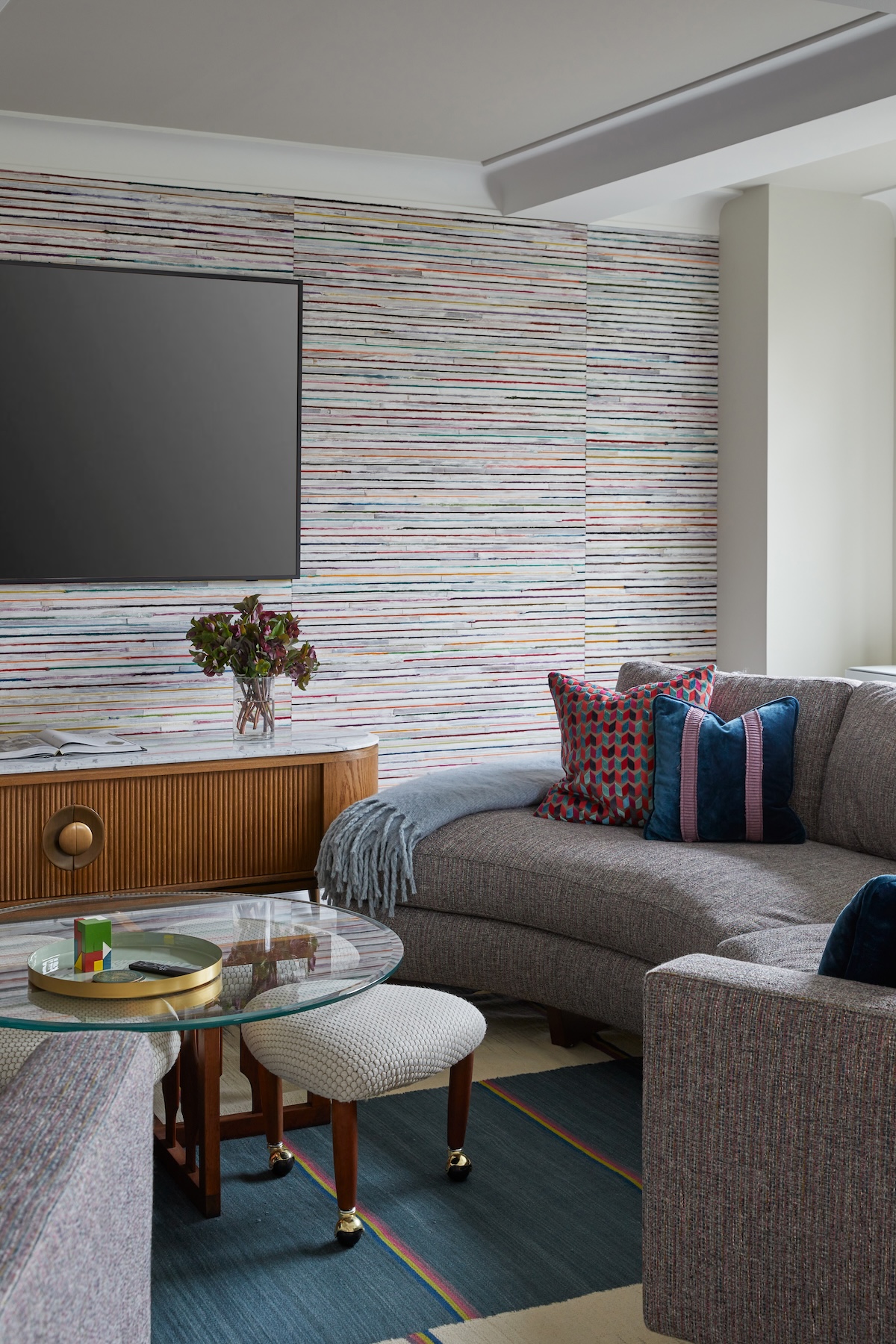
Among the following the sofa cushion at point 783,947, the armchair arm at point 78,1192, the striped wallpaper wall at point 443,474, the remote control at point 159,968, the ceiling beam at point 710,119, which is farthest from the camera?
the striped wallpaper wall at point 443,474

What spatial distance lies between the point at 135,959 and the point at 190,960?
10 cm

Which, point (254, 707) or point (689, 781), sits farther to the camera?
point (254, 707)

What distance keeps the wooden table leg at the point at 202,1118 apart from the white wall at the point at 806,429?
108 inches

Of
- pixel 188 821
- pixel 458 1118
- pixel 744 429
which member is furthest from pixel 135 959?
pixel 744 429

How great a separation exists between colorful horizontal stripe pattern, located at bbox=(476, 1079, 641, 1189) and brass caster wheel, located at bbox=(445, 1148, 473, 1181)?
0.26 m

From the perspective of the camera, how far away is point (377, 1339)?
6.68 ft

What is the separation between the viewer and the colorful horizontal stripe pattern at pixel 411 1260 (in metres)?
2.12

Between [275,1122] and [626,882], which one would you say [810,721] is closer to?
[626,882]

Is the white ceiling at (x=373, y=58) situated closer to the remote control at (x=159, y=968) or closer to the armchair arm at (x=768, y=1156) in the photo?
the remote control at (x=159, y=968)

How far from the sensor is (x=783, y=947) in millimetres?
2492

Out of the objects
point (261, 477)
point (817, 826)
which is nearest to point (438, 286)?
point (261, 477)

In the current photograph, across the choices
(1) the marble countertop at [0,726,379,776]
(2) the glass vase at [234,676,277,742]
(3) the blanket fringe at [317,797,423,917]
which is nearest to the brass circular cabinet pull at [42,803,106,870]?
(1) the marble countertop at [0,726,379,776]

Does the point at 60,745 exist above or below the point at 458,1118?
above

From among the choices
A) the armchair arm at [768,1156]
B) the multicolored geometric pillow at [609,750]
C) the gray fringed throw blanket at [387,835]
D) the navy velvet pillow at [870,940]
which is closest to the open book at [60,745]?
the gray fringed throw blanket at [387,835]
